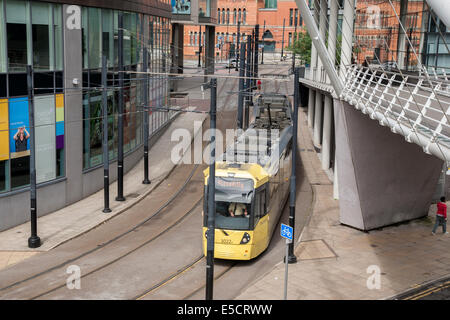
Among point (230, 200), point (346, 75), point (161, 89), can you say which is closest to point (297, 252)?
point (230, 200)

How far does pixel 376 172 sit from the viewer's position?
69.9 ft

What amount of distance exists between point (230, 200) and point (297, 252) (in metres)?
3.32

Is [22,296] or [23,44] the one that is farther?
[23,44]

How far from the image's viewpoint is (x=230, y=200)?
1753 centimetres

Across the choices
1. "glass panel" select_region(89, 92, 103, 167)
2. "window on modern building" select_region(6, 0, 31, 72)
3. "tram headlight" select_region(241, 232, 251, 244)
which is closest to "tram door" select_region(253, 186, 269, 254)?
"tram headlight" select_region(241, 232, 251, 244)

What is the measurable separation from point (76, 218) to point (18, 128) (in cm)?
394

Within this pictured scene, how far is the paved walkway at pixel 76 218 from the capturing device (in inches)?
770

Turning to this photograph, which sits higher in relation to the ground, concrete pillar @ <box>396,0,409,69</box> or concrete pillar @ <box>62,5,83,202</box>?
concrete pillar @ <box>396,0,409,69</box>

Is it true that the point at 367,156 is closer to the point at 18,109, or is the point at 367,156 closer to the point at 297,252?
the point at 297,252

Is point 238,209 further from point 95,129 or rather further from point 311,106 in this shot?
point 311,106

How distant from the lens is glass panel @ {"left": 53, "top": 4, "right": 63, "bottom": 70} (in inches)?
907

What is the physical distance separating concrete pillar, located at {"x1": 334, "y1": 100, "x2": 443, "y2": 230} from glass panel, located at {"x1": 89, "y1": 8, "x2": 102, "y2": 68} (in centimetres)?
1075

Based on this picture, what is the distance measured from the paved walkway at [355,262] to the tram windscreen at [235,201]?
1712 millimetres

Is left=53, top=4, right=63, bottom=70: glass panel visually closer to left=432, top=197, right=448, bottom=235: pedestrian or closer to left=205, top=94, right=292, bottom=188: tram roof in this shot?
left=205, top=94, right=292, bottom=188: tram roof
